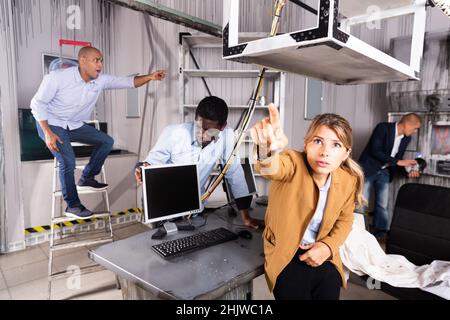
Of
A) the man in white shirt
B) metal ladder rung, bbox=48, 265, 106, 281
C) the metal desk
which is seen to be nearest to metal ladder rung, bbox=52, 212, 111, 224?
metal ladder rung, bbox=48, 265, 106, 281

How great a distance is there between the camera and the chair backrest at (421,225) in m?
1.70

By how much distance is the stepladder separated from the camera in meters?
1.94

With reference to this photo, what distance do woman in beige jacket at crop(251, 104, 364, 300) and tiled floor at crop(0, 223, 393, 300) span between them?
1.01 m

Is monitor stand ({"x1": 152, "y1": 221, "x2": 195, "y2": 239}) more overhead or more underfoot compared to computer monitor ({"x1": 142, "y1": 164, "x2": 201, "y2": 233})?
more underfoot

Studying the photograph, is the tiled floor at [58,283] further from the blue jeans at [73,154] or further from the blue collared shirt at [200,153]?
the blue collared shirt at [200,153]

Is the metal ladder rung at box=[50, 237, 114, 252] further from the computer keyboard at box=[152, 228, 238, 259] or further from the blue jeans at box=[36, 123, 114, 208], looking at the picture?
the computer keyboard at box=[152, 228, 238, 259]

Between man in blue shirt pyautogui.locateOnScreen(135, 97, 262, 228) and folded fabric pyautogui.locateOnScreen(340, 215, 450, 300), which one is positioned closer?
folded fabric pyautogui.locateOnScreen(340, 215, 450, 300)

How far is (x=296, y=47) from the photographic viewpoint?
79 cm

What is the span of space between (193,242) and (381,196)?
2.63 meters

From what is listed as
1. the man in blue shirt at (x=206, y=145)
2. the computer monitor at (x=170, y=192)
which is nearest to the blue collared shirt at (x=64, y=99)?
the man in blue shirt at (x=206, y=145)

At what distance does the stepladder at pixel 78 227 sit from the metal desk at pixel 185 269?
789 millimetres

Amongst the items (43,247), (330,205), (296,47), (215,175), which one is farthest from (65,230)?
(296,47)

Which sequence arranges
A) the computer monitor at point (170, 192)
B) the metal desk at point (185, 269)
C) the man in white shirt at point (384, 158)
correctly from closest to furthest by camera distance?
the metal desk at point (185, 269) → the computer monitor at point (170, 192) → the man in white shirt at point (384, 158)
